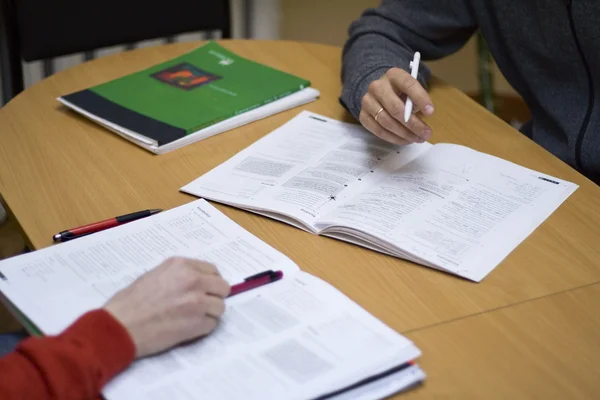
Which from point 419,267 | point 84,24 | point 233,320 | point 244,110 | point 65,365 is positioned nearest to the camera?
point 65,365

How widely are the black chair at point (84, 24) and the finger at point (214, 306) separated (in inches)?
41.0

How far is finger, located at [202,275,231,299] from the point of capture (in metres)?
0.83

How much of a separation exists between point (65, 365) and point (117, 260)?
0.73 ft

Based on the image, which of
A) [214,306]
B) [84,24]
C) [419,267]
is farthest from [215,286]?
[84,24]

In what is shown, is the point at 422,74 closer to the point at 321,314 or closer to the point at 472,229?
the point at 472,229

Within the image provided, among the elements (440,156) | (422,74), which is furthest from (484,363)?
(422,74)

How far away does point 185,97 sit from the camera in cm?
134

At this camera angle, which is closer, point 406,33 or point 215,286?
point 215,286

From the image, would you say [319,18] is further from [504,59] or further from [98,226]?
[98,226]

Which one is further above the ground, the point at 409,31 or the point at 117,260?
the point at 409,31

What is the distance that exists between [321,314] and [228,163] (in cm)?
40

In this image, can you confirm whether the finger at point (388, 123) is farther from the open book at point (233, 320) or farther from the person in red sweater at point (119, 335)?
the person in red sweater at point (119, 335)

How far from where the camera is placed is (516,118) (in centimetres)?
282

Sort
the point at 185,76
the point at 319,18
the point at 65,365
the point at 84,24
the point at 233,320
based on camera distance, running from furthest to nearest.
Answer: the point at 319,18 < the point at 84,24 < the point at 185,76 < the point at 233,320 < the point at 65,365
